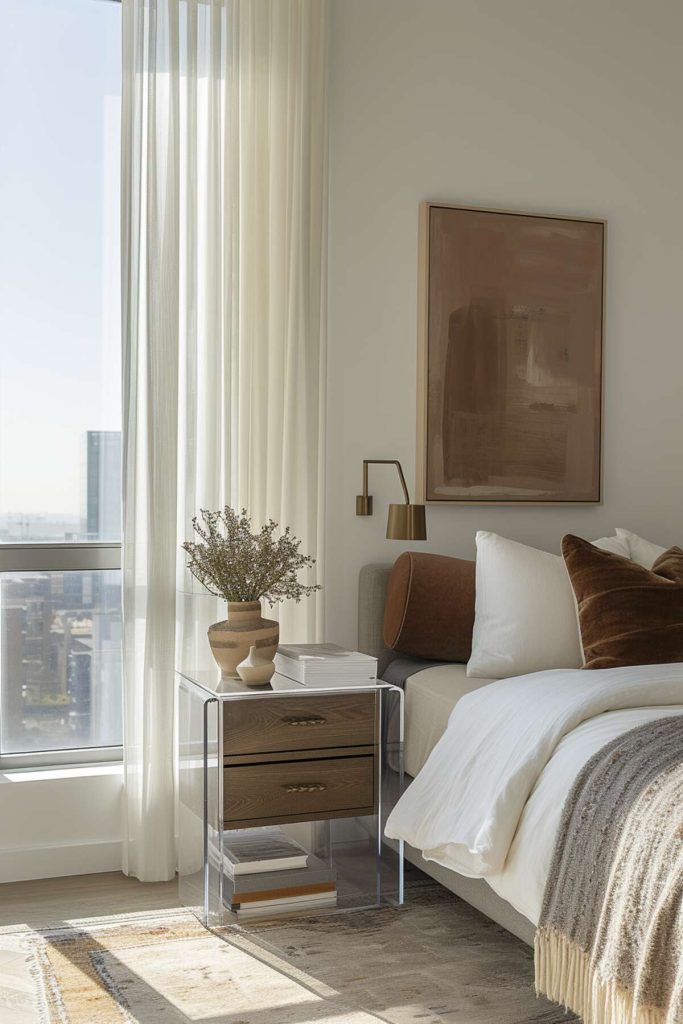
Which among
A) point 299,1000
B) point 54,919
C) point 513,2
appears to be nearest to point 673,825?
point 299,1000

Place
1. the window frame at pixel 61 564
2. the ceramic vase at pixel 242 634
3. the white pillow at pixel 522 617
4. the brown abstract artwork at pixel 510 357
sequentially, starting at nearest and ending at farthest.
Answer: the ceramic vase at pixel 242 634 < the white pillow at pixel 522 617 < the window frame at pixel 61 564 < the brown abstract artwork at pixel 510 357

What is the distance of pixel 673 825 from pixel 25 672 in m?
2.07

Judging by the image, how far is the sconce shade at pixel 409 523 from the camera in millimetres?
3119

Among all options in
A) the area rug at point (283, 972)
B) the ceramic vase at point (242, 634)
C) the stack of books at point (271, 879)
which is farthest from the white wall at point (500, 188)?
the area rug at point (283, 972)

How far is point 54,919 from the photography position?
2791 millimetres

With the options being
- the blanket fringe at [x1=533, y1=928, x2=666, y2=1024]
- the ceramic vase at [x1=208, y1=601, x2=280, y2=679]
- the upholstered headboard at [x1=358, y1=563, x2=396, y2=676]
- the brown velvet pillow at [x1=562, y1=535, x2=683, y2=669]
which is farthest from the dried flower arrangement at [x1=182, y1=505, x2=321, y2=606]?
the blanket fringe at [x1=533, y1=928, x2=666, y2=1024]

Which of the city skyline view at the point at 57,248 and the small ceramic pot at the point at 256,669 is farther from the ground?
the city skyline view at the point at 57,248

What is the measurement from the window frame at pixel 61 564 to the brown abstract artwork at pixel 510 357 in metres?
A: 1.04

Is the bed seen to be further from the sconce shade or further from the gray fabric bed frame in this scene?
the sconce shade

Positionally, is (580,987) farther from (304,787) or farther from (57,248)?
(57,248)

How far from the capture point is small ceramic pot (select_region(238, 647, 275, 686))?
9.30 ft

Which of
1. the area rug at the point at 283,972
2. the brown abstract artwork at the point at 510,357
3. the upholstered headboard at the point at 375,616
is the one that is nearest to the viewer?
the area rug at the point at 283,972

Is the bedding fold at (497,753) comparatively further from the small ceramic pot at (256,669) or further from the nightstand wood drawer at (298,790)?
the small ceramic pot at (256,669)

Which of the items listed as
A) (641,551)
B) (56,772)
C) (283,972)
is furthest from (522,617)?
(56,772)
